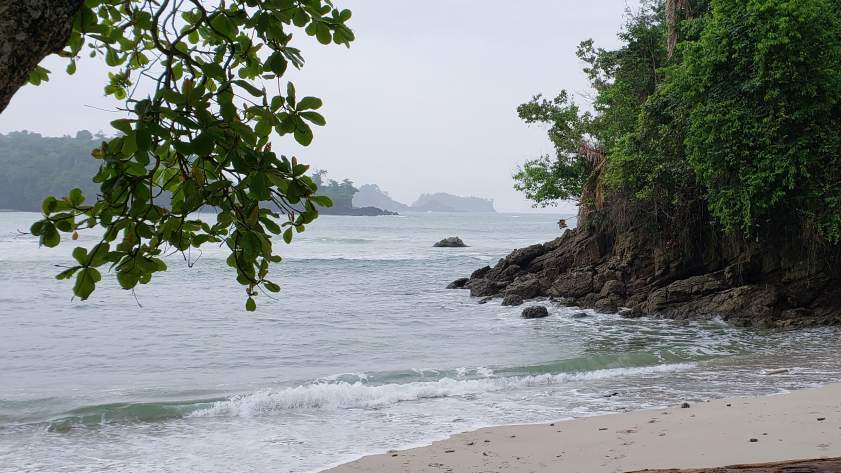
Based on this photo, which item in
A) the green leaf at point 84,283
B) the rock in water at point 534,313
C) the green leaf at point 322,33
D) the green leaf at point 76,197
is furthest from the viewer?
the rock in water at point 534,313

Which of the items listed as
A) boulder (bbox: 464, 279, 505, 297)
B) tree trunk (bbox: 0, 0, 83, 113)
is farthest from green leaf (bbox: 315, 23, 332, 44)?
boulder (bbox: 464, 279, 505, 297)

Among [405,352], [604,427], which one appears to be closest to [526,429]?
[604,427]

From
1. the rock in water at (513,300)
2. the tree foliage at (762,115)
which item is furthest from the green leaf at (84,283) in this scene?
the rock in water at (513,300)

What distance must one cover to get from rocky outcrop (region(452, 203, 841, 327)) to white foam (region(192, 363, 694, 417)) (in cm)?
732

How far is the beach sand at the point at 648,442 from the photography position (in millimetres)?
5852

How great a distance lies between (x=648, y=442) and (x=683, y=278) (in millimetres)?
13162

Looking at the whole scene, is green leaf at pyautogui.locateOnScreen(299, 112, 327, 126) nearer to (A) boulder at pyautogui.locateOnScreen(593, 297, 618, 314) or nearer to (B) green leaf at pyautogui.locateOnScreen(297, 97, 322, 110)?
(B) green leaf at pyautogui.locateOnScreen(297, 97, 322, 110)

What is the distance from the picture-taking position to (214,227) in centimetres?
275

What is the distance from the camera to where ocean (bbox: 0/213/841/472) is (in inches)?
309

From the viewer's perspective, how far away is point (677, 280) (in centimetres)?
1866

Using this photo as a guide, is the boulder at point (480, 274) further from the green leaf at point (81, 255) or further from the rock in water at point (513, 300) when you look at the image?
the green leaf at point (81, 255)

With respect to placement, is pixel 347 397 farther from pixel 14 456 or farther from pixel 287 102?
pixel 287 102

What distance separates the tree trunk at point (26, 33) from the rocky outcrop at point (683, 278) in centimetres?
1600

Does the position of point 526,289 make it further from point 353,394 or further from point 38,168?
point 38,168
